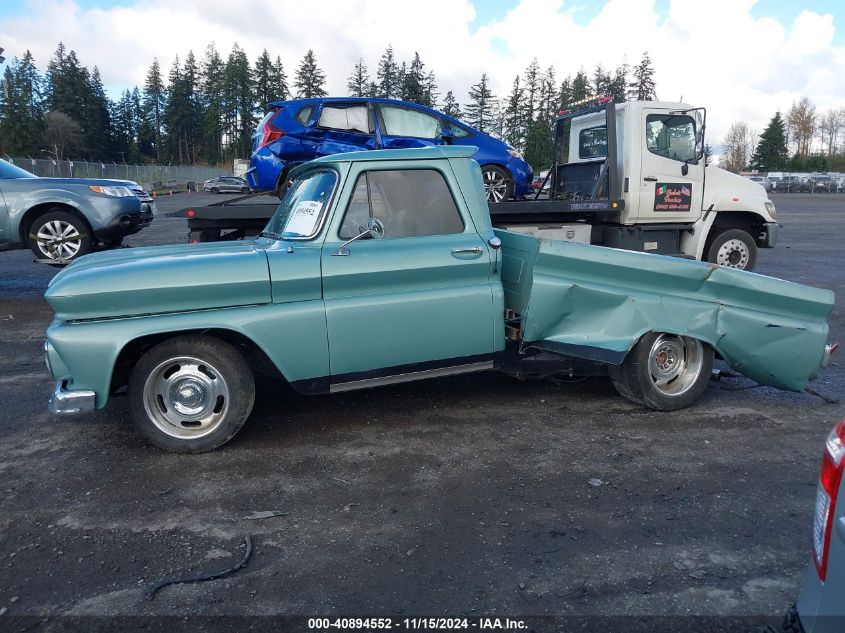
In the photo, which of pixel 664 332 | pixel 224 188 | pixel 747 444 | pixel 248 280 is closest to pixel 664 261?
pixel 664 332

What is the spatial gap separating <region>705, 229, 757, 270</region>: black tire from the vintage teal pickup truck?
574cm

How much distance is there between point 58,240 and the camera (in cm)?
952

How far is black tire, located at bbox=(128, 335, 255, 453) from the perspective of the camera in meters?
4.19

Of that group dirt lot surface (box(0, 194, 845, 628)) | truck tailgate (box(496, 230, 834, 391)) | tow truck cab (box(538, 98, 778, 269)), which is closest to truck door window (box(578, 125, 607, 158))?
tow truck cab (box(538, 98, 778, 269))

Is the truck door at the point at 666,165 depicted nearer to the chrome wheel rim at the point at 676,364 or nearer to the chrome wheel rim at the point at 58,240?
the chrome wheel rim at the point at 676,364

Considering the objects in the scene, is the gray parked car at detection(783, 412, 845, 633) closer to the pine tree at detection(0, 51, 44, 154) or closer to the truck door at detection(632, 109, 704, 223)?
the truck door at detection(632, 109, 704, 223)

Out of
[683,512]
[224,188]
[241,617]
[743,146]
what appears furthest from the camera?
[743,146]

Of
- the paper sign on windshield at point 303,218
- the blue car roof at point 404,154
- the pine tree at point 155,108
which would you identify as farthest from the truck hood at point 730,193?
the pine tree at point 155,108

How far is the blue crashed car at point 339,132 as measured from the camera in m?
8.57

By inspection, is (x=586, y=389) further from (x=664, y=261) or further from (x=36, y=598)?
(x=36, y=598)

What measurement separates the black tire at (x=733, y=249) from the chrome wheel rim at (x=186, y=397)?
8.49 metres

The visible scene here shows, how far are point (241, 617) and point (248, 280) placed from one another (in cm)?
214

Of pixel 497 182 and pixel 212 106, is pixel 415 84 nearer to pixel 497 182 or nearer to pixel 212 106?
pixel 212 106

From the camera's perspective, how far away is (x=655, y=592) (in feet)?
9.41
